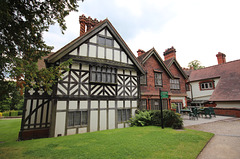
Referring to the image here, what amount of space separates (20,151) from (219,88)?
2502 centimetres

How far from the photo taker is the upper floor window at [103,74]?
1038cm

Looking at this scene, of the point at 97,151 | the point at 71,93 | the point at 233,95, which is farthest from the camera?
the point at 233,95

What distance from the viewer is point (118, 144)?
5965 millimetres

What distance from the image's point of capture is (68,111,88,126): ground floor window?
29.8ft

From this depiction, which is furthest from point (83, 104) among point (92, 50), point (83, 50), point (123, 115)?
point (92, 50)

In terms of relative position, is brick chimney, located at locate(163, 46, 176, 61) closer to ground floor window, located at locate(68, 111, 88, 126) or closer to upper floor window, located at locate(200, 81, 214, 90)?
upper floor window, located at locate(200, 81, 214, 90)

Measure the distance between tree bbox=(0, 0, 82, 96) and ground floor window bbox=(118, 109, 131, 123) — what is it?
6.99 meters

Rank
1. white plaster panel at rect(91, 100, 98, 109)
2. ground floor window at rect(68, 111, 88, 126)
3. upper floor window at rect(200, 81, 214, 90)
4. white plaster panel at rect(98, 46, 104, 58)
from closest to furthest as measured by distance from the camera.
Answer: ground floor window at rect(68, 111, 88, 126) → white plaster panel at rect(91, 100, 98, 109) → white plaster panel at rect(98, 46, 104, 58) → upper floor window at rect(200, 81, 214, 90)

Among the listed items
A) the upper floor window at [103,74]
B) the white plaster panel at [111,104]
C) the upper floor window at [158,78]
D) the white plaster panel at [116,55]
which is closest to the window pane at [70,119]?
the upper floor window at [103,74]

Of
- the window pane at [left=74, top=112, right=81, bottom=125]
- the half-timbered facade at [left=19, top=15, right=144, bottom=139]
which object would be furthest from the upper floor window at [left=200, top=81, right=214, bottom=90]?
the window pane at [left=74, top=112, right=81, bottom=125]

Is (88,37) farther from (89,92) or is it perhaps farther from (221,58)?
(221,58)

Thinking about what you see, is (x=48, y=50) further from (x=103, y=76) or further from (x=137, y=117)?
(x=137, y=117)

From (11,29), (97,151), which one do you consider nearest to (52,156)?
(97,151)

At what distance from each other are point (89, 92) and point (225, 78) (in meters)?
23.1
